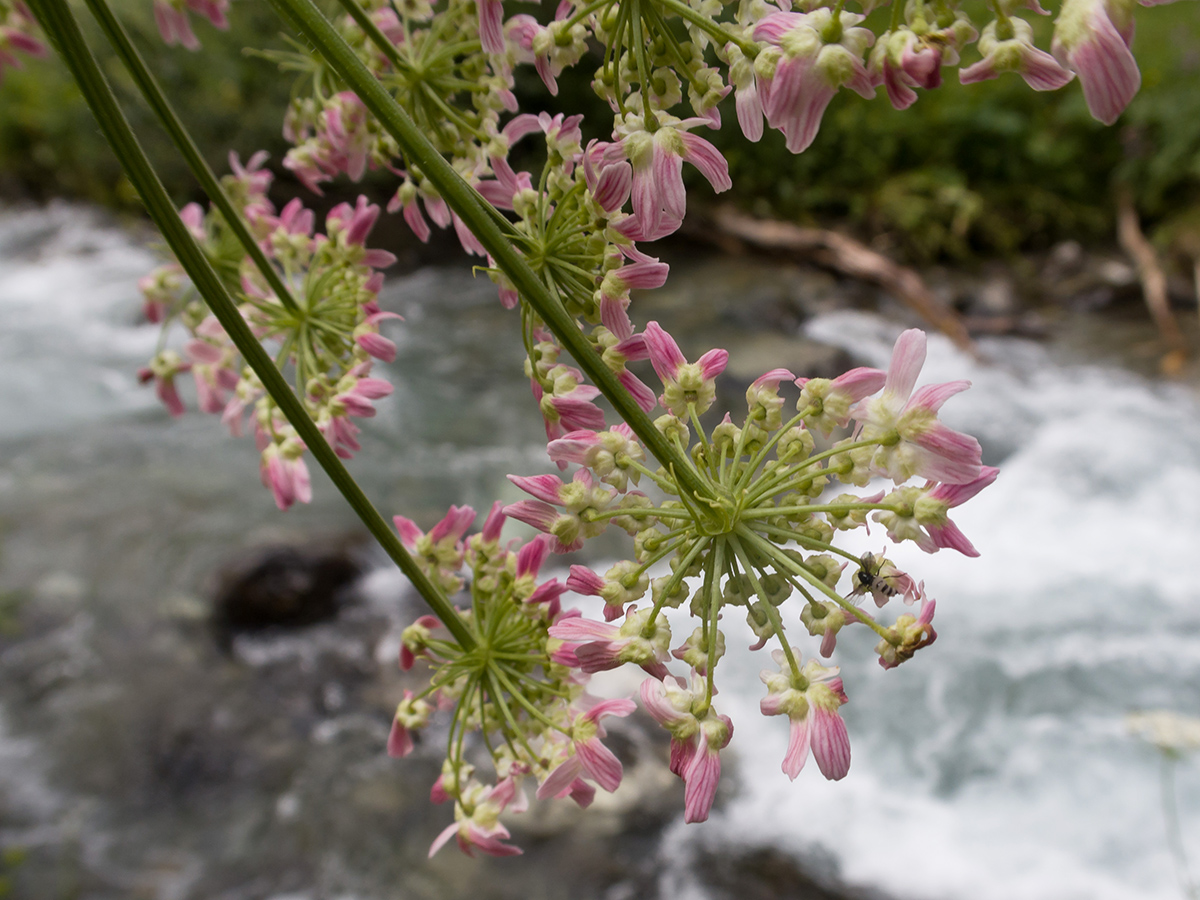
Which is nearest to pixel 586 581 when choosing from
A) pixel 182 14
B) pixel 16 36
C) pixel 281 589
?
pixel 182 14

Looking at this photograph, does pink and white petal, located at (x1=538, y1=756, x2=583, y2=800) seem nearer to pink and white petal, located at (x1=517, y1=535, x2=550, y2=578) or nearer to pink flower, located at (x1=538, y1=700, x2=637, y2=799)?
pink flower, located at (x1=538, y1=700, x2=637, y2=799)

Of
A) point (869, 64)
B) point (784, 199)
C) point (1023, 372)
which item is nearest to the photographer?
point (869, 64)

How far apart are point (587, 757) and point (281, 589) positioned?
2455 millimetres

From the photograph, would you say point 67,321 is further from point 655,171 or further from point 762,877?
point 655,171

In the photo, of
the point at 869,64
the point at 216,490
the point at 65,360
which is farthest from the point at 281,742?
the point at 65,360

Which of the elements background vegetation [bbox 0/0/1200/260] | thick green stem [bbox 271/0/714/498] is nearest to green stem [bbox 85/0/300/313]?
thick green stem [bbox 271/0/714/498]

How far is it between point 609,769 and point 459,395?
3.84m

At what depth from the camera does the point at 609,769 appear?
0.49 metres

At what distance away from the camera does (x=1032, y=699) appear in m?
2.50

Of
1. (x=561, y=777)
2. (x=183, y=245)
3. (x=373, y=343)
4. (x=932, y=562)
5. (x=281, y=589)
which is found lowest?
(x=932, y=562)

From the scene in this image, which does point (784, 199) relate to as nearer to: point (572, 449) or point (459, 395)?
point (459, 395)

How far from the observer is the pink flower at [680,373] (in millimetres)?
423

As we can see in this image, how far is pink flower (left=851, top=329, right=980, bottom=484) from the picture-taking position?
368 mm

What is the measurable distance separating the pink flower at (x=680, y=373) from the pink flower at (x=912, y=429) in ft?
0.25
